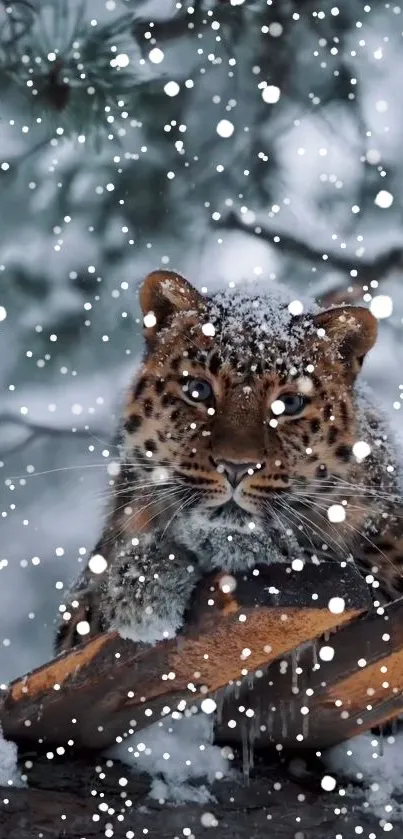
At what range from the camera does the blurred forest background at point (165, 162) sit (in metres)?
1.81

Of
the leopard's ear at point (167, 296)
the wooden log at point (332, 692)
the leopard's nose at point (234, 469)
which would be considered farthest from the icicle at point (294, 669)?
the leopard's ear at point (167, 296)

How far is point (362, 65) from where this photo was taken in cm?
185

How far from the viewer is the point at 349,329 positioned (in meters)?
1.33

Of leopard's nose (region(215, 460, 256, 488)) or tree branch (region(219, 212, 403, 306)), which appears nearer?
leopard's nose (region(215, 460, 256, 488))

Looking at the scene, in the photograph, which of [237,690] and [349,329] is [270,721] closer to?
[237,690]

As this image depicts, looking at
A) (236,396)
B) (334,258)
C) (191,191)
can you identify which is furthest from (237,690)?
(191,191)

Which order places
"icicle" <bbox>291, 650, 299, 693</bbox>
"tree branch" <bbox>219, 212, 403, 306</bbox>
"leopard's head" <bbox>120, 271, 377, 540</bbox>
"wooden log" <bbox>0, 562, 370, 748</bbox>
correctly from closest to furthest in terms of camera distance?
"wooden log" <bbox>0, 562, 370, 748</bbox>, "icicle" <bbox>291, 650, 299, 693</bbox>, "leopard's head" <bbox>120, 271, 377, 540</bbox>, "tree branch" <bbox>219, 212, 403, 306</bbox>

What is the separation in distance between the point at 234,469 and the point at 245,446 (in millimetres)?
35

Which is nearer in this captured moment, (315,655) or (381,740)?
(315,655)

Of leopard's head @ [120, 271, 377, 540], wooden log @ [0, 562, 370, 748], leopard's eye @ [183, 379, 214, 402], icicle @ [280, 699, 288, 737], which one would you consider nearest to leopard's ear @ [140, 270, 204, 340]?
leopard's head @ [120, 271, 377, 540]

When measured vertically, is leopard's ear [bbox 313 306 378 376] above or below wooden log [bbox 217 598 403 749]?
above

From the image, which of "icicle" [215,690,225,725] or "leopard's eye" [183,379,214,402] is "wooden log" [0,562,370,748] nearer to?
"icicle" [215,690,225,725]

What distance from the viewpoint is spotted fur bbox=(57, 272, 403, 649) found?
3.96 ft

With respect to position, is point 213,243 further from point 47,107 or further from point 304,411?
point 304,411
